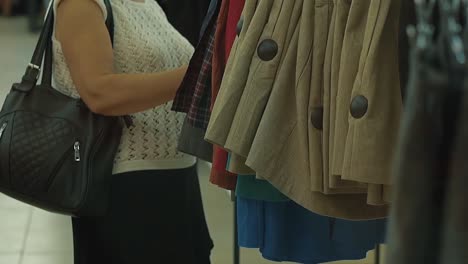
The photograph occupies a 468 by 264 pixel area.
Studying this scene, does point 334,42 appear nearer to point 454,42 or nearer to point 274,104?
point 274,104

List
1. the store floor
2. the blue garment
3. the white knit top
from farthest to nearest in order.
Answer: the store floor
the white knit top
the blue garment

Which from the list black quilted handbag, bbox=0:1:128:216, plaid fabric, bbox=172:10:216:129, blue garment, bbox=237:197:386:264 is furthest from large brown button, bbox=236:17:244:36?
black quilted handbag, bbox=0:1:128:216

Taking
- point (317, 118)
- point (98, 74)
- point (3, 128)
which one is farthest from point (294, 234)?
point (3, 128)

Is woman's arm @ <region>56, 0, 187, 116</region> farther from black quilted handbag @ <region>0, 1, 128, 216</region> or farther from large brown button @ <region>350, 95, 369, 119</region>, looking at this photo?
large brown button @ <region>350, 95, 369, 119</region>

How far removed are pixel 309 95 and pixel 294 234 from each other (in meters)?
0.34

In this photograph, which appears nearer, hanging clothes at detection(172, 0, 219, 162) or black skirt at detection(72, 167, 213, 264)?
hanging clothes at detection(172, 0, 219, 162)

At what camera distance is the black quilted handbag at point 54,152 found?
6.21 ft

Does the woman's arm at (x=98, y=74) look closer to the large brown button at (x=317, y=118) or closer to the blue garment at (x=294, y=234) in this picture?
the blue garment at (x=294, y=234)

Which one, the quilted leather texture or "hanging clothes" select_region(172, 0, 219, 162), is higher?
"hanging clothes" select_region(172, 0, 219, 162)

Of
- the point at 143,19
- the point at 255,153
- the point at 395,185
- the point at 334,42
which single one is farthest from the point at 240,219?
the point at 395,185

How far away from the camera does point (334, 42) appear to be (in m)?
1.41

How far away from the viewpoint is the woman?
188cm

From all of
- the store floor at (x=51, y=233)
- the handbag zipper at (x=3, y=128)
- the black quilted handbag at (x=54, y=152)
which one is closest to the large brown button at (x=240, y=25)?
the black quilted handbag at (x=54, y=152)

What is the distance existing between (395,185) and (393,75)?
61 centimetres
